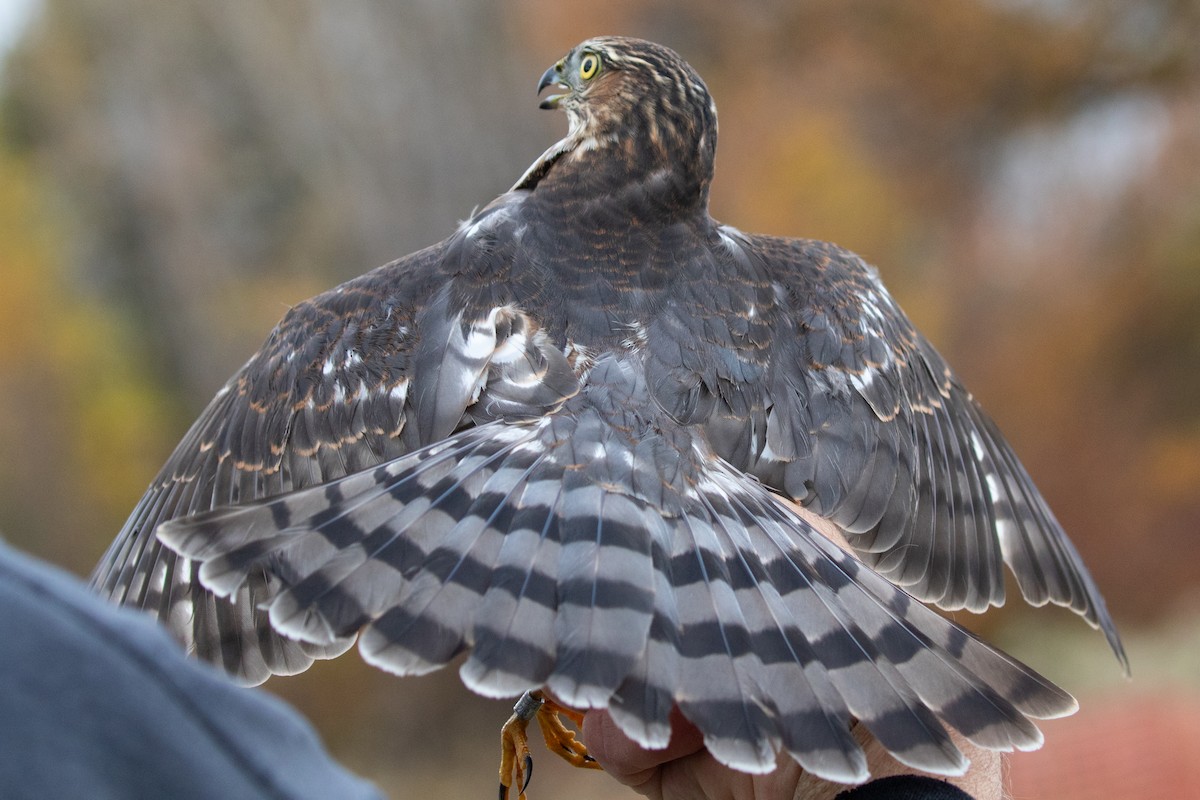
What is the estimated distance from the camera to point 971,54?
32.8 feet

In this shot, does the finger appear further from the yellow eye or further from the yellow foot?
the yellow eye

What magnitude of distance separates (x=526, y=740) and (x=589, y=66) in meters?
1.81

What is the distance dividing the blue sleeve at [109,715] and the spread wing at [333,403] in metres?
1.47

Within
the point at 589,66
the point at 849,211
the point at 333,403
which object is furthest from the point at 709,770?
the point at 849,211

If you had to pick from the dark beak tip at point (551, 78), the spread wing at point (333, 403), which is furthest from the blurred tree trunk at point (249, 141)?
the spread wing at point (333, 403)

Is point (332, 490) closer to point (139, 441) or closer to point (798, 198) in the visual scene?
point (798, 198)

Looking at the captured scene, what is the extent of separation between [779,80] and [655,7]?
4.43 ft

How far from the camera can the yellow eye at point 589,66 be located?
289 centimetres

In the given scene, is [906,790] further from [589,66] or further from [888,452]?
[589,66]

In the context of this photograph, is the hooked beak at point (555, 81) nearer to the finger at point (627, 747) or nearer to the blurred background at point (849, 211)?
the finger at point (627, 747)

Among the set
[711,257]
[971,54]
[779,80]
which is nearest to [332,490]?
[711,257]

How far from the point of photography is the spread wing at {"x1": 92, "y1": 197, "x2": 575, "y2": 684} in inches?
93.1

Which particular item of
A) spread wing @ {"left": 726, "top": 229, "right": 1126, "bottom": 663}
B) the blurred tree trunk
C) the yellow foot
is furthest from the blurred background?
the yellow foot

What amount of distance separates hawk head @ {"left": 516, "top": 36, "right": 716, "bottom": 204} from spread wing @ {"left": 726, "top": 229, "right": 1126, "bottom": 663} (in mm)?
236
